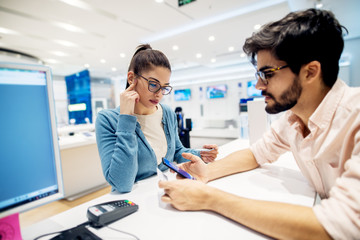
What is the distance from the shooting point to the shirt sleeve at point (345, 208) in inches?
18.6

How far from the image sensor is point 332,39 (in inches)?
30.3

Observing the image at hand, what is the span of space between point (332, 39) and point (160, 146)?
3.41 feet

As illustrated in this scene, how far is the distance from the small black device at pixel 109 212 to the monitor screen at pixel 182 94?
353 inches

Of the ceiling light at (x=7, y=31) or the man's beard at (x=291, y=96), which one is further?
the ceiling light at (x=7, y=31)

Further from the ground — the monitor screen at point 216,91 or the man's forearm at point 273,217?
the monitor screen at point 216,91

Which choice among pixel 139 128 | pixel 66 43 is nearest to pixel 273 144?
pixel 139 128

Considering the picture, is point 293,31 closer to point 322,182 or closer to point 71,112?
point 322,182

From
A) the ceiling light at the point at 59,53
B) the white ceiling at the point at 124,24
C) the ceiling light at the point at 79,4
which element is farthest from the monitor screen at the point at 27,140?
the ceiling light at the point at 59,53

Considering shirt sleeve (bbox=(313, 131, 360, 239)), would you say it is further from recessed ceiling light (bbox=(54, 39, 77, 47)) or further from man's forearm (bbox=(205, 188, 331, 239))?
recessed ceiling light (bbox=(54, 39, 77, 47))

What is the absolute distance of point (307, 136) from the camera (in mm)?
808

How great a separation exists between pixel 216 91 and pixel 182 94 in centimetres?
191

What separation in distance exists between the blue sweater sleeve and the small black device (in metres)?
0.16

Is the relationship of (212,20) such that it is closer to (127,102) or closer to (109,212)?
(127,102)

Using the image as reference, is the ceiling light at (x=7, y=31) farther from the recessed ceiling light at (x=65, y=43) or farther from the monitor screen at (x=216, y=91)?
the monitor screen at (x=216, y=91)
